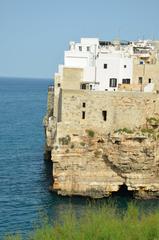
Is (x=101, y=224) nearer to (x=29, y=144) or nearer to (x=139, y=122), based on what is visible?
(x=139, y=122)

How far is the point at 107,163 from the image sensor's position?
41.8 m

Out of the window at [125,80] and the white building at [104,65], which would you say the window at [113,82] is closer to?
the white building at [104,65]

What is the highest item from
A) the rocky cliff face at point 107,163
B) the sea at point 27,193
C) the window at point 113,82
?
the window at point 113,82

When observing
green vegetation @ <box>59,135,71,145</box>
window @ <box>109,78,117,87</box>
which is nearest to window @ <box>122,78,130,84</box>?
window @ <box>109,78,117,87</box>

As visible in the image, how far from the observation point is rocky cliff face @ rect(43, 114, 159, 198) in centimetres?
4106

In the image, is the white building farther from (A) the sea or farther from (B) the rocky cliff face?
(A) the sea

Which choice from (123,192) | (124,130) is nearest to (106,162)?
(124,130)

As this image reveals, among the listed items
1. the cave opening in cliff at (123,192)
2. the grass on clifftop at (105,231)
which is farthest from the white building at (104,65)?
the grass on clifftop at (105,231)

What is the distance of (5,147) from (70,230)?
3854cm

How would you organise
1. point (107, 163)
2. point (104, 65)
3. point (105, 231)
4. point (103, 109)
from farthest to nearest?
→ 1. point (104, 65)
2. point (107, 163)
3. point (103, 109)
4. point (105, 231)

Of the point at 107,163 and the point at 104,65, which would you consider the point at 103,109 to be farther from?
the point at 104,65

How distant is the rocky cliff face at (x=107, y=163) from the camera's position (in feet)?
135

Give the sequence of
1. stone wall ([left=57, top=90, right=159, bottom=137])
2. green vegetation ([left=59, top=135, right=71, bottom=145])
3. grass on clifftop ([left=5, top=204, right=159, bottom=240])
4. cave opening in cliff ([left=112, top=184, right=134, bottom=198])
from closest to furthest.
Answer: grass on clifftop ([left=5, top=204, right=159, bottom=240])
green vegetation ([left=59, top=135, right=71, bottom=145])
stone wall ([left=57, top=90, right=159, bottom=137])
cave opening in cliff ([left=112, top=184, right=134, bottom=198])

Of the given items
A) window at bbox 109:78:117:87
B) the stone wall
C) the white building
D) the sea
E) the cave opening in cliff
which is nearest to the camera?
the sea
